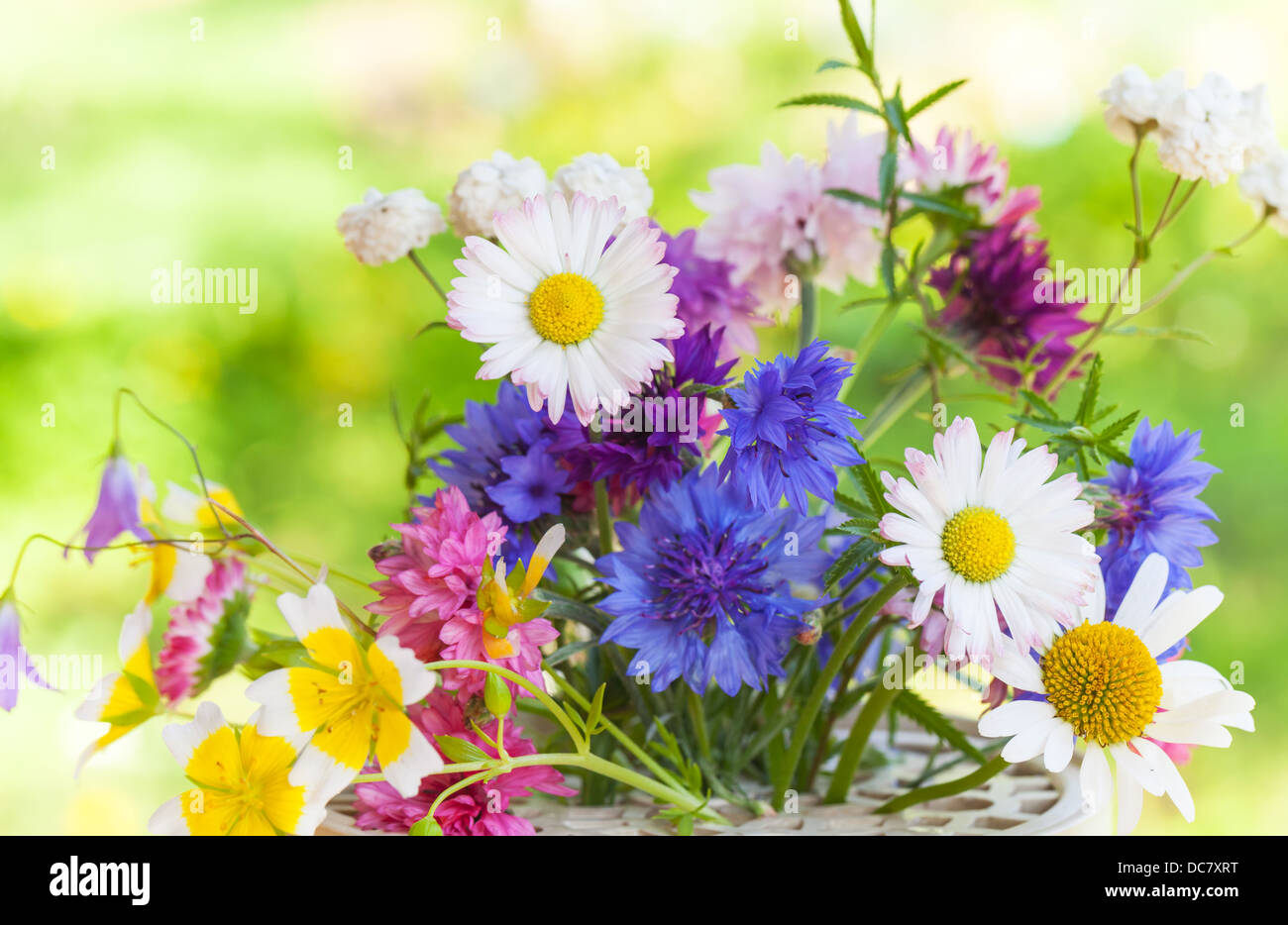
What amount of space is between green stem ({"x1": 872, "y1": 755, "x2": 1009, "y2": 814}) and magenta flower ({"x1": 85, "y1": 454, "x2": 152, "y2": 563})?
0.37 meters

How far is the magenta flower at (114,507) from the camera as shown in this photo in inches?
18.7

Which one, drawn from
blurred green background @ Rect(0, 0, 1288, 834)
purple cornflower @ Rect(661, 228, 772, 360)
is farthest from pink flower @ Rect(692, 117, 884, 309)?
blurred green background @ Rect(0, 0, 1288, 834)

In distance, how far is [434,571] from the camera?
14.4 inches

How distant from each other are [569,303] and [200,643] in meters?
0.23

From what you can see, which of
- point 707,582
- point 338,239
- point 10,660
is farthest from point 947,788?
point 338,239

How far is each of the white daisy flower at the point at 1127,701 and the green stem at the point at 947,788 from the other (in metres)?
0.05

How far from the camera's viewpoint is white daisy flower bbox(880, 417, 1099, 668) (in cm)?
35

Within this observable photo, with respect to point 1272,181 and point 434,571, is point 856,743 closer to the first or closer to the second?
point 434,571

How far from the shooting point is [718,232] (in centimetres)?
54

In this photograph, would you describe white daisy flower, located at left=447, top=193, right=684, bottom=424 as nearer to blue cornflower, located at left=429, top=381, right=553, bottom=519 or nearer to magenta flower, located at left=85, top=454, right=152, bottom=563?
blue cornflower, located at left=429, top=381, right=553, bottom=519

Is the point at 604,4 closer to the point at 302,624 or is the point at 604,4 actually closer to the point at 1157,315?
the point at 1157,315

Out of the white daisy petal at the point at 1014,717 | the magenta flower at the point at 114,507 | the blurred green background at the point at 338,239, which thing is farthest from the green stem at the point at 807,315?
the blurred green background at the point at 338,239

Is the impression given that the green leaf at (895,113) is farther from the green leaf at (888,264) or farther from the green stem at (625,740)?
the green stem at (625,740)
